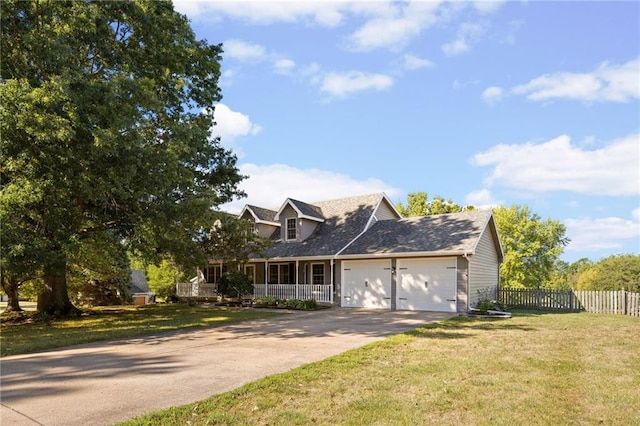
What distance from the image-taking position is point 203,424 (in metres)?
4.91

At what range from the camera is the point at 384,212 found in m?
26.1

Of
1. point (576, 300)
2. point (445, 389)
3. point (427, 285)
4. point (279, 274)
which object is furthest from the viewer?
point (279, 274)

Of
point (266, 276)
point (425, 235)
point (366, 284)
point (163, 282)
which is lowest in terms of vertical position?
point (163, 282)

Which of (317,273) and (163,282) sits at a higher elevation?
(317,273)

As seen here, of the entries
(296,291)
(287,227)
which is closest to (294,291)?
(296,291)

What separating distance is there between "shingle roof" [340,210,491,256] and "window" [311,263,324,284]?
2412mm

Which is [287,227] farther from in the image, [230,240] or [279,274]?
[230,240]

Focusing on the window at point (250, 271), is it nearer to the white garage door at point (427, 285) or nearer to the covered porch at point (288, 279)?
the covered porch at point (288, 279)

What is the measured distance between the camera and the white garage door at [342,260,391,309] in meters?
20.5

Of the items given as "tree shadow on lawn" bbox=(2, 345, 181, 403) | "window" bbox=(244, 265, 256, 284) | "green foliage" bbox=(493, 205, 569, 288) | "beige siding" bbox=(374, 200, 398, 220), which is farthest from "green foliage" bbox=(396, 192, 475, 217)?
"tree shadow on lawn" bbox=(2, 345, 181, 403)

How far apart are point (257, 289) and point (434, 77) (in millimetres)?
15337

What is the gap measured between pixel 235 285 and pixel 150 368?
16133mm

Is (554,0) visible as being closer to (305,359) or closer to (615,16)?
(615,16)

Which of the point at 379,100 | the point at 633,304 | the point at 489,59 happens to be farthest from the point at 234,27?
the point at 633,304
